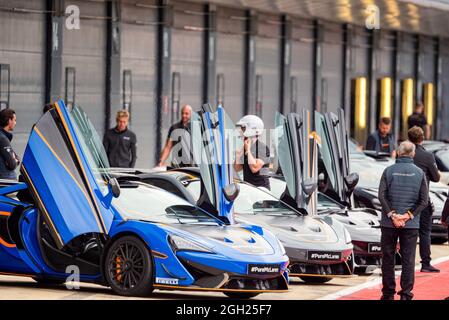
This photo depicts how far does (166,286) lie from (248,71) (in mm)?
20059

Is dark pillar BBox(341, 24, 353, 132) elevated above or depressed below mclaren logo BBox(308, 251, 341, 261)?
above

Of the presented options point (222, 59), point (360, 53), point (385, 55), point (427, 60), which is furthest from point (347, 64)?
point (222, 59)

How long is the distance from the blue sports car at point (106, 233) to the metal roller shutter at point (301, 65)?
20997 millimetres

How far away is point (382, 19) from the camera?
1384 inches

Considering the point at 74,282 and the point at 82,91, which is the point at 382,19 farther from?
the point at 74,282

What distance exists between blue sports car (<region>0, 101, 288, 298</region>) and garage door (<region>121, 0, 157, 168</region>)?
44.5 ft

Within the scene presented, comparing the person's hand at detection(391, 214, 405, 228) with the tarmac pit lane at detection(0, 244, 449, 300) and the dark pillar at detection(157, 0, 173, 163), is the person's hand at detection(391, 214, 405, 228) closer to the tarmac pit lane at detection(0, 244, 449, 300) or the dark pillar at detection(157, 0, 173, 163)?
the tarmac pit lane at detection(0, 244, 449, 300)

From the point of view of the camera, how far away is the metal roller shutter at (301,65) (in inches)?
1345

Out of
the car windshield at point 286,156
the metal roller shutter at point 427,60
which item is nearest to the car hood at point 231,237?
the car windshield at point 286,156

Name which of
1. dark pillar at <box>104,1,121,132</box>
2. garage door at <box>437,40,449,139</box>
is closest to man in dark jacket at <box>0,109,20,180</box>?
dark pillar at <box>104,1,121,132</box>

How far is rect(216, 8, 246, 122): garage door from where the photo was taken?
3075 centimetres

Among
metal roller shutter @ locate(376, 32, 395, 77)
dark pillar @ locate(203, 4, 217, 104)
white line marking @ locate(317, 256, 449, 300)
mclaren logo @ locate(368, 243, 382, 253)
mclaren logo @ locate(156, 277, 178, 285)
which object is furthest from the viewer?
metal roller shutter @ locate(376, 32, 395, 77)

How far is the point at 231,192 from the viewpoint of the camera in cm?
1330
